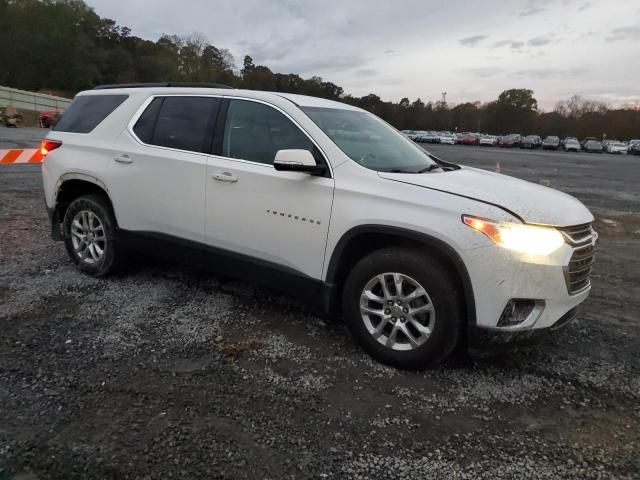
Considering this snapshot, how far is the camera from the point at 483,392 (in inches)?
128

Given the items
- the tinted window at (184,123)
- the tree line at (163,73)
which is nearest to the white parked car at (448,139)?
the tree line at (163,73)

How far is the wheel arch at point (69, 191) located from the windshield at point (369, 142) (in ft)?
7.46

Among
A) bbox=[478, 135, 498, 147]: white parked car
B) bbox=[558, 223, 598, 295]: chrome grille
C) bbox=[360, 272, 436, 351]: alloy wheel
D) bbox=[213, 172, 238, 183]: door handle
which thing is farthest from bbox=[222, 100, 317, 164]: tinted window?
bbox=[478, 135, 498, 147]: white parked car

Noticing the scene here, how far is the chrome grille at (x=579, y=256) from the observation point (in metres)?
3.25

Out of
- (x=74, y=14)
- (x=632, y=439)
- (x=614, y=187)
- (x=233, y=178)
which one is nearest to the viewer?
(x=632, y=439)

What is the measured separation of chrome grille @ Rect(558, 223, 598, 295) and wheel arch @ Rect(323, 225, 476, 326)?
672mm

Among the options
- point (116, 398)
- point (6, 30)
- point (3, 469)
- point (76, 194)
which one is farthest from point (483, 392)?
point (6, 30)

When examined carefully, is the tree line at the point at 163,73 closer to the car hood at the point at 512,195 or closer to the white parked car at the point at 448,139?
the white parked car at the point at 448,139

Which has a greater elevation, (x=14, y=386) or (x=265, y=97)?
(x=265, y=97)

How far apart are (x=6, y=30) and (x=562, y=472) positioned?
9526cm

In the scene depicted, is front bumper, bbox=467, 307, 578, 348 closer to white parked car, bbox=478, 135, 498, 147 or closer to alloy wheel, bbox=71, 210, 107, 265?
alloy wheel, bbox=71, 210, 107, 265

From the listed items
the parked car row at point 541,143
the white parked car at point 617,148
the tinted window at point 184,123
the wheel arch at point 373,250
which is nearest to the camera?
the wheel arch at point 373,250

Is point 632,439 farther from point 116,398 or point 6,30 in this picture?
point 6,30

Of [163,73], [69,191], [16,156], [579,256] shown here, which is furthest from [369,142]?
[163,73]
